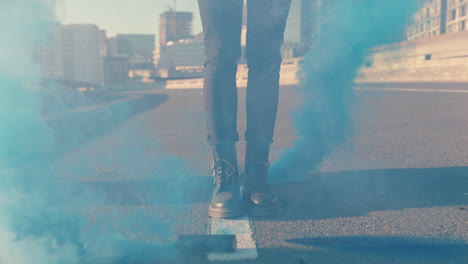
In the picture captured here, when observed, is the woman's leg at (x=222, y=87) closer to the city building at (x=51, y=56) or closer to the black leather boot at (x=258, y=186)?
the black leather boot at (x=258, y=186)

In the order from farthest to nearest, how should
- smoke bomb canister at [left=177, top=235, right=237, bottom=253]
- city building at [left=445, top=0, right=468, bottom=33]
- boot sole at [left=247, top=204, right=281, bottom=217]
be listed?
city building at [left=445, top=0, right=468, bottom=33], boot sole at [left=247, top=204, right=281, bottom=217], smoke bomb canister at [left=177, top=235, right=237, bottom=253]

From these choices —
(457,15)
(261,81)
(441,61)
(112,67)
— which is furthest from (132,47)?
(457,15)

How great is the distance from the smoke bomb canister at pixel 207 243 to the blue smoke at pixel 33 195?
78mm

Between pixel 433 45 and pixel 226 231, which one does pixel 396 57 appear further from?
pixel 433 45

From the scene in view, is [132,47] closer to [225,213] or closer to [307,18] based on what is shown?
[307,18]

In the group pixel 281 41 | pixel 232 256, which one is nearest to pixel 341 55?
pixel 281 41

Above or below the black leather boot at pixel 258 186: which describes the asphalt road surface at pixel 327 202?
below

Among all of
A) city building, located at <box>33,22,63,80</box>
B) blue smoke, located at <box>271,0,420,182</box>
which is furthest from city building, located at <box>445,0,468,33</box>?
city building, located at <box>33,22,63,80</box>

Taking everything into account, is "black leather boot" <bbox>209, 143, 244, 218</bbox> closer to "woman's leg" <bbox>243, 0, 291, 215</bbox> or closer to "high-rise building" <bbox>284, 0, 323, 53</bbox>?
"woman's leg" <bbox>243, 0, 291, 215</bbox>

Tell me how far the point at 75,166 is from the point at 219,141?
164 centimetres

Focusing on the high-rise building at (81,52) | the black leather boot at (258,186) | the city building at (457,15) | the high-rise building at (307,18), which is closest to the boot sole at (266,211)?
the black leather boot at (258,186)

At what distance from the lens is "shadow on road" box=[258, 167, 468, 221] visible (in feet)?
7.23

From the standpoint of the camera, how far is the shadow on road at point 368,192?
2.21 meters

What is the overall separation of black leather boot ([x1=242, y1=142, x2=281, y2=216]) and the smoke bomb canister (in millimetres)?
395
